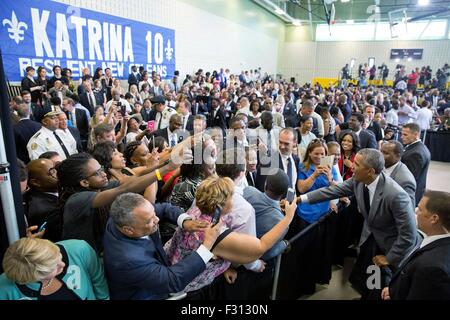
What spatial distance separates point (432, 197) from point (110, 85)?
8.80 m

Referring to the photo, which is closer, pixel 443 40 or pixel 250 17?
pixel 250 17

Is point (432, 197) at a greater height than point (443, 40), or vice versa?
point (443, 40)

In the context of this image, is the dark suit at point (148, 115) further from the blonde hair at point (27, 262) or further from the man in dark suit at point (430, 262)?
the man in dark suit at point (430, 262)

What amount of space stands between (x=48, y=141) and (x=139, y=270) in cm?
314

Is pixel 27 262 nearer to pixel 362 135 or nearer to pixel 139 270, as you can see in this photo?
pixel 139 270

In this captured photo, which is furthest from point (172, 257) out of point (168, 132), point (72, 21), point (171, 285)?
point (72, 21)

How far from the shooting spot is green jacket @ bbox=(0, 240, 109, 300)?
1.42 meters

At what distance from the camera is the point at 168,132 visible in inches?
192

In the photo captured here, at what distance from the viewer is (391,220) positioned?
257cm
